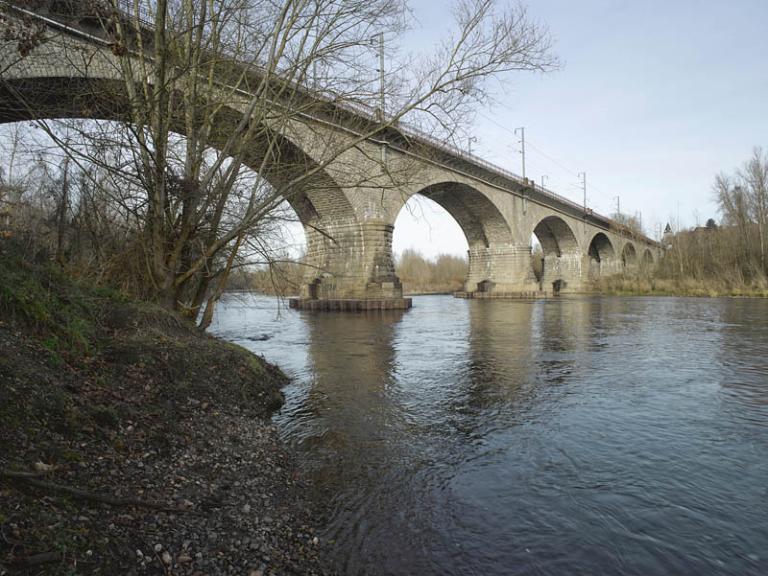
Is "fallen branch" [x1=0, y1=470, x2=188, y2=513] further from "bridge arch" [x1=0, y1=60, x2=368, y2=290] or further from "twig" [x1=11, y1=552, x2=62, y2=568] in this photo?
"bridge arch" [x1=0, y1=60, x2=368, y2=290]

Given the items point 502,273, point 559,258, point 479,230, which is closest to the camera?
point 502,273

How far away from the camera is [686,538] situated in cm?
280

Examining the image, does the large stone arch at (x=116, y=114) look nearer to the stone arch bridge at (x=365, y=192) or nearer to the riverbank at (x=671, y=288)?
the stone arch bridge at (x=365, y=192)

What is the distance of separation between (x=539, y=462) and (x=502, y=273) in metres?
38.9

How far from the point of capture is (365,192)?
2481 centimetres

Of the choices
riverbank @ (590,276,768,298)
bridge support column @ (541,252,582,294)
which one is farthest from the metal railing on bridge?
riverbank @ (590,276,768,298)

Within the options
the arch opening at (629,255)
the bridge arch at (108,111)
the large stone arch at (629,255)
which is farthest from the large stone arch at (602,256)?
the bridge arch at (108,111)

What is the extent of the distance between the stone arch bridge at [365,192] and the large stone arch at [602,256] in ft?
6.04

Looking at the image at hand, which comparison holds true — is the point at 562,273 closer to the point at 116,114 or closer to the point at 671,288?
the point at 671,288

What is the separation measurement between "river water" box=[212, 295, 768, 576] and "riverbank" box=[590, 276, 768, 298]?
25923mm

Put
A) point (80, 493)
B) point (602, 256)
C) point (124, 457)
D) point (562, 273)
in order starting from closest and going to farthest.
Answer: point (80, 493), point (124, 457), point (562, 273), point (602, 256)

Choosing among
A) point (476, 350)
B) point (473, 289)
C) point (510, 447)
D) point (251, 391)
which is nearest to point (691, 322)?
point (476, 350)

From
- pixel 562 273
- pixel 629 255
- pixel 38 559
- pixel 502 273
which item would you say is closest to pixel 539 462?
pixel 38 559

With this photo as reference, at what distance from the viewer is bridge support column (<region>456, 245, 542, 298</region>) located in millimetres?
40562
